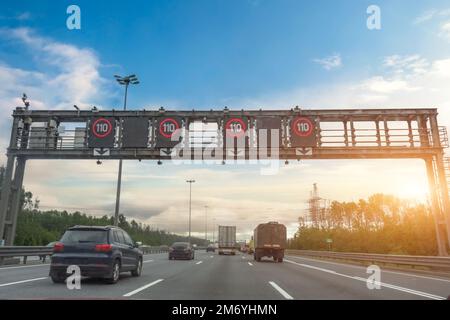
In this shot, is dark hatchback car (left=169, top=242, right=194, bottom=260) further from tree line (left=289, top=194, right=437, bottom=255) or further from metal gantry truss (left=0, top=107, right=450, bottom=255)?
tree line (left=289, top=194, right=437, bottom=255)

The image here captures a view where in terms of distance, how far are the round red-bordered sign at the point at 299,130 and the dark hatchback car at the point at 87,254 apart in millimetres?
13392

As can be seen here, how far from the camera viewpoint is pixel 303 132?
890 inches

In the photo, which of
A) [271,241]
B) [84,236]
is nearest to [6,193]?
[84,236]

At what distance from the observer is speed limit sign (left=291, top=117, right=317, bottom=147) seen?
2239 centimetres

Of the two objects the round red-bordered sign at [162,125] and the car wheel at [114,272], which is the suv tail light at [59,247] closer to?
the car wheel at [114,272]

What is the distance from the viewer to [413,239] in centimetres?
6297

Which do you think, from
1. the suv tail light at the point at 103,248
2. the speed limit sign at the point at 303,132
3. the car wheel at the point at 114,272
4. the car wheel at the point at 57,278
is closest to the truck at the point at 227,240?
the speed limit sign at the point at 303,132

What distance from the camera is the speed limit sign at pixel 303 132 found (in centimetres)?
2239

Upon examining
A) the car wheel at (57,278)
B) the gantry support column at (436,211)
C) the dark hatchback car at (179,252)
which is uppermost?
the gantry support column at (436,211)

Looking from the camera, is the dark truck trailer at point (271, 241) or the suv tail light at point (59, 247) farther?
the dark truck trailer at point (271, 241)
